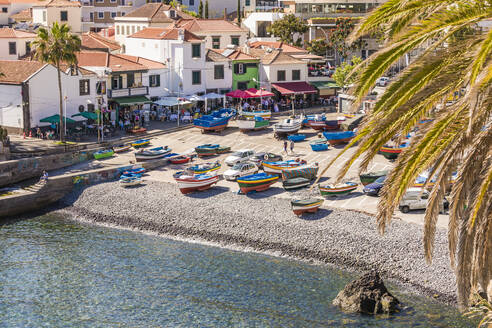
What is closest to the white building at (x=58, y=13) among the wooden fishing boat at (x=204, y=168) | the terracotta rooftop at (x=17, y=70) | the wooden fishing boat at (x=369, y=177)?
the terracotta rooftop at (x=17, y=70)

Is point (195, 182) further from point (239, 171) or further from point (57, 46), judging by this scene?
point (57, 46)

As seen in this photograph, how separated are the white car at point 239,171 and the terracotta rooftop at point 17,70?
2530 cm

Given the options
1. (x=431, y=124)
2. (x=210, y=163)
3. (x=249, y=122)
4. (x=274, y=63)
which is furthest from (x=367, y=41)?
(x=431, y=124)

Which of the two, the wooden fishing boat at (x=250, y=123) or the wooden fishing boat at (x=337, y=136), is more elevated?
the wooden fishing boat at (x=250, y=123)

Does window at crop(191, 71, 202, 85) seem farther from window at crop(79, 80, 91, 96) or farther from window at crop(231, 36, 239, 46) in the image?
window at crop(231, 36, 239, 46)

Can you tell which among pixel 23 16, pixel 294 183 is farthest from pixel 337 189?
pixel 23 16

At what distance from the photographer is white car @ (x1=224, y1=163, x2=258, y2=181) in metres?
62.2

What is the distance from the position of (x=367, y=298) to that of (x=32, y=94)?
47054 mm

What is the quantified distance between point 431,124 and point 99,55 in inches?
2953

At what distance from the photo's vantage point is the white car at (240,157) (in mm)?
65938

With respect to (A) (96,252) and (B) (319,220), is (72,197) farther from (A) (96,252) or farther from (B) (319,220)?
(B) (319,220)

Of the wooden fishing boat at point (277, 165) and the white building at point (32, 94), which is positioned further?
the white building at point (32, 94)

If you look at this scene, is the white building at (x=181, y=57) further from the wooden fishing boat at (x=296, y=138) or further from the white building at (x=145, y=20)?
the wooden fishing boat at (x=296, y=138)

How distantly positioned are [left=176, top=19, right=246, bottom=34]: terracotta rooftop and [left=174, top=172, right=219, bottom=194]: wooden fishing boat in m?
46.5
